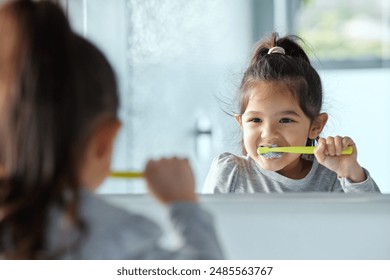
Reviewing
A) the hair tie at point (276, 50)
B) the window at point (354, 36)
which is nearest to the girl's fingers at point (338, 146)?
the hair tie at point (276, 50)

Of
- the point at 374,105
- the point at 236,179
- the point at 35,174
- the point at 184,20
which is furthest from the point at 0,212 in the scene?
the point at 374,105

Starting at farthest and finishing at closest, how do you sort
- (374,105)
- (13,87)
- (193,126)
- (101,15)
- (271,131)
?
(374,105) → (193,126) → (101,15) → (271,131) → (13,87)

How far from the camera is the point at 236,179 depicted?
0.98 metres

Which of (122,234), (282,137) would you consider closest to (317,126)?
(282,137)

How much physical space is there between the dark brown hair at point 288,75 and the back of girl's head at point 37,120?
45cm

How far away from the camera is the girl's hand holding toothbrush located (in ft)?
2.96

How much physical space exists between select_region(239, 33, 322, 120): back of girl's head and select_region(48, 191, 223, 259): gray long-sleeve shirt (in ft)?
1.34

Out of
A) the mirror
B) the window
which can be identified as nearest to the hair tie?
the mirror

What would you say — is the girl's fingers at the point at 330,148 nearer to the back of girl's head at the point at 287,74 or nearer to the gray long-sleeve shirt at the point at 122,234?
the back of girl's head at the point at 287,74

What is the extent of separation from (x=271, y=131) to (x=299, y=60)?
0.11 meters

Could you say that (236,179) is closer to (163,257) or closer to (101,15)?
(163,257)

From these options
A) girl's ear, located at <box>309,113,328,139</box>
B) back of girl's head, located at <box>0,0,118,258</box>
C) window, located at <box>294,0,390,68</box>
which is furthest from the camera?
window, located at <box>294,0,390,68</box>

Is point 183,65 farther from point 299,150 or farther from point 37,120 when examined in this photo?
point 37,120

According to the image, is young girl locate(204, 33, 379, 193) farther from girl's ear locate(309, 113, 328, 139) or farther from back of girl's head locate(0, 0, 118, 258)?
back of girl's head locate(0, 0, 118, 258)
